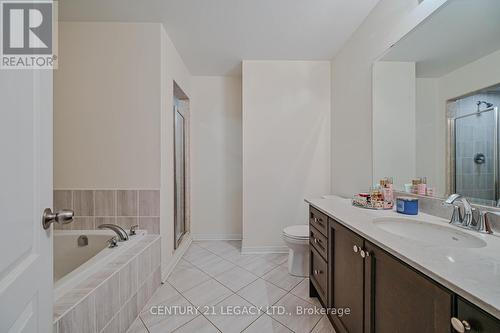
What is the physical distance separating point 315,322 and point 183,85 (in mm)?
2813

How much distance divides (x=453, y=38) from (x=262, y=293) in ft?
7.14

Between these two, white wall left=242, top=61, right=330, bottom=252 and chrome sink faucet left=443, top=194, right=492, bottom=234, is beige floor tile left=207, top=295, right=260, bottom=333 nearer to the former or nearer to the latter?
white wall left=242, top=61, right=330, bottom=252

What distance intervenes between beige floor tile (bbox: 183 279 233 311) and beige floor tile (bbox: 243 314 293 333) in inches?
15.3

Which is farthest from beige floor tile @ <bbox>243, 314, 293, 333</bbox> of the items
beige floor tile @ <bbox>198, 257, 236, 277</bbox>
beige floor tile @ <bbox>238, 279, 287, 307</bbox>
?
beige floor tile @ <bbox>198, 257, 236, 277</bbox>

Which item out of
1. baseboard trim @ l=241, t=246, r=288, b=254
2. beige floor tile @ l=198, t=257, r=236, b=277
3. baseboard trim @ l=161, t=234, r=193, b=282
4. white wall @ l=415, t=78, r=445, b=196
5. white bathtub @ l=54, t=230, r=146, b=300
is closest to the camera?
white wall @ l=415, t=78, r=445, b=196

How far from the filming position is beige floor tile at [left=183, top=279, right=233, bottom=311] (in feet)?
5.75

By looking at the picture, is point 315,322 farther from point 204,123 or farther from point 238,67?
point 238,67

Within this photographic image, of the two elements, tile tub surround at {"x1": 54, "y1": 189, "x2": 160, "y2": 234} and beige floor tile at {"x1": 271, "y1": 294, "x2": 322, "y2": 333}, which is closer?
beige floor tile at {"x1": 271, "y1": 294, "x2": 322, "y2": 333}

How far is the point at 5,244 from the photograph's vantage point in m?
0.53

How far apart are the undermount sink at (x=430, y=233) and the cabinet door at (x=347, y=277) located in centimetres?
22

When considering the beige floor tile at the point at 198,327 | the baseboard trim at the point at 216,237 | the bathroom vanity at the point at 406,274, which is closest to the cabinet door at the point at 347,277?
the bathroom vanity at the point at 406,274

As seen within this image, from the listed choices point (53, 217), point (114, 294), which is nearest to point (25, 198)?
point (53, 217)

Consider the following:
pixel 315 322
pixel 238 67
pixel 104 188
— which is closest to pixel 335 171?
pixel 315 322

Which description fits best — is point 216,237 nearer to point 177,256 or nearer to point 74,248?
point 177,256
